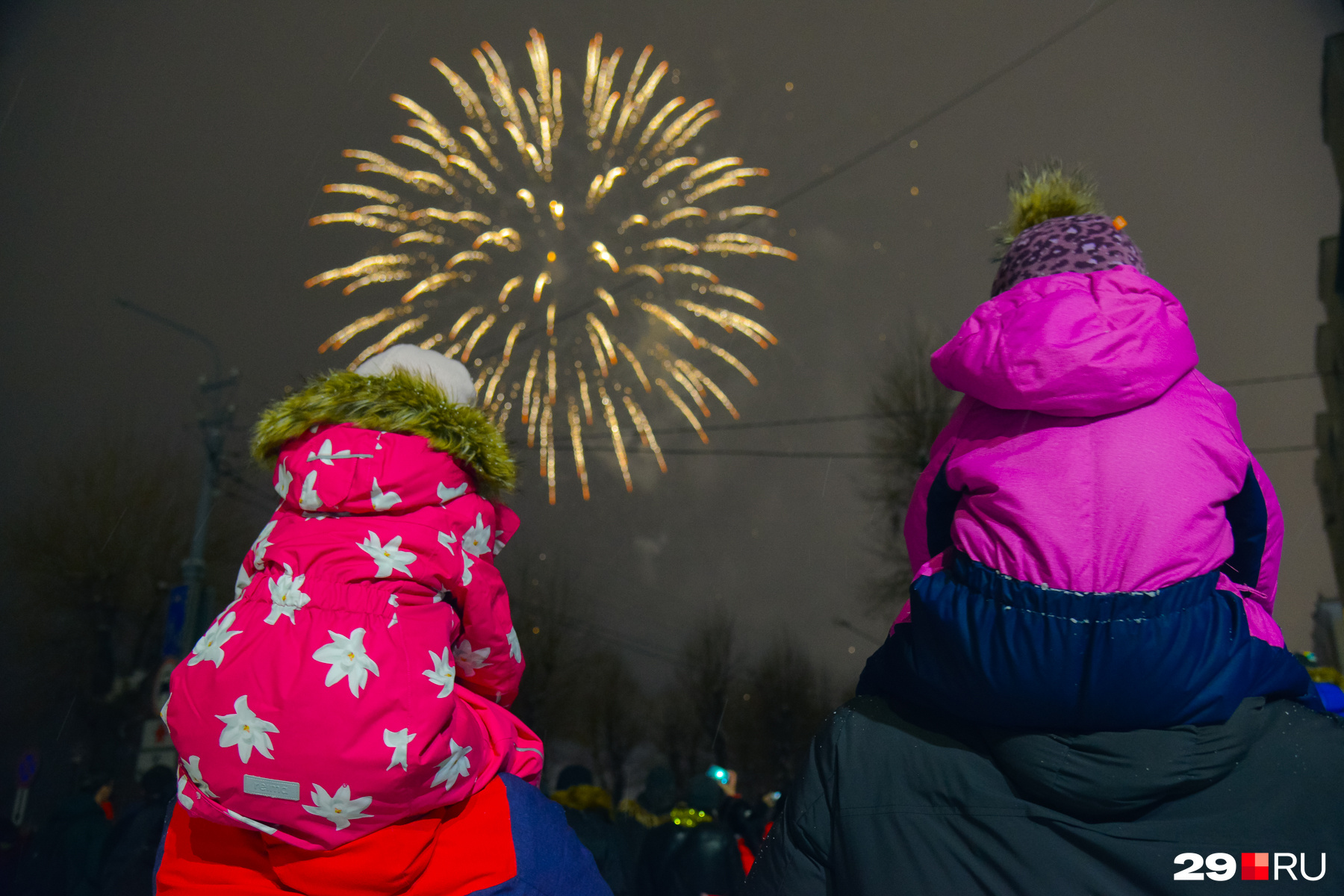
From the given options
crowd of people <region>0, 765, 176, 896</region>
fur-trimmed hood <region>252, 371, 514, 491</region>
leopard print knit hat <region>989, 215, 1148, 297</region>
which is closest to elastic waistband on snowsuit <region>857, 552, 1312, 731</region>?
leopard print knit hat <region>989, 215, 1148, 297</region>

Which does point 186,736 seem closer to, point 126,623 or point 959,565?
point 959,565

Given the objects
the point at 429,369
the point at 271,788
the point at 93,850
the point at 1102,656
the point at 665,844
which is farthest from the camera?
the point at 93,850

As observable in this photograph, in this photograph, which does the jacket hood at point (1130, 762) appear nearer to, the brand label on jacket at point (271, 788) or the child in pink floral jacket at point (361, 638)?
the child in pink floral jacket at point (361, 638)

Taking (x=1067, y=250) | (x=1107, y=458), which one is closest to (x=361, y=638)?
(x=1107, y=458)

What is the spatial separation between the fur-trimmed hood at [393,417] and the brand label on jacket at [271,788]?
73cm

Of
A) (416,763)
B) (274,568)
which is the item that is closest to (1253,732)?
(416,763)

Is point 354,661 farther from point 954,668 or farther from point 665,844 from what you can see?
point 665,844

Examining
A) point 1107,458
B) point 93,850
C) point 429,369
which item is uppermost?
point 429,369

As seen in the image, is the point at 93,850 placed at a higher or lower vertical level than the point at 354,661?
lower

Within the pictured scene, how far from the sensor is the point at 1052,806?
1289 mm

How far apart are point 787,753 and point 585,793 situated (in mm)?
29165

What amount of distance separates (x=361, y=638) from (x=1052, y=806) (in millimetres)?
1234

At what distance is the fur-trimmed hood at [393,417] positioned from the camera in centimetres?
193

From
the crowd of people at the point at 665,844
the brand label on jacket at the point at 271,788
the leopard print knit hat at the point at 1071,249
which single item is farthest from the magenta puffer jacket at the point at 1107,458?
the crowd of people at the point at 665,844
